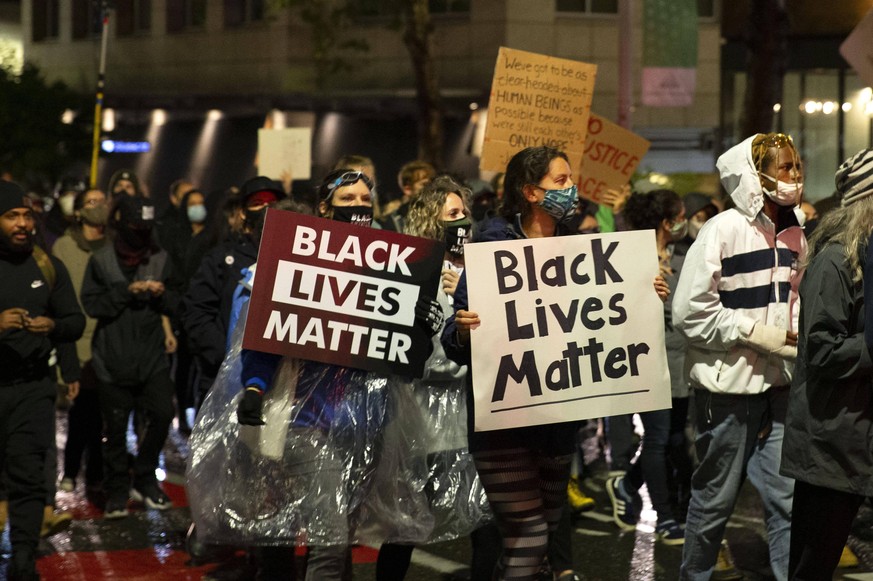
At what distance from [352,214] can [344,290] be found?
1.16ft

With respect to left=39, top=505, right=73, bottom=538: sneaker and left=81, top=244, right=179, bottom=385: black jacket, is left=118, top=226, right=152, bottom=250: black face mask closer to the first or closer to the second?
left=81, top=244, right=179, bottom=385: black jacket

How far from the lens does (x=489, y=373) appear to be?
5.16 m

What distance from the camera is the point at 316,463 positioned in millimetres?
5375

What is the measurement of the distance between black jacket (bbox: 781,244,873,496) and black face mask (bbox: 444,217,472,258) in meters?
1.69

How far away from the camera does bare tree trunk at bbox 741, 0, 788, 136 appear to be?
19688 millimetres

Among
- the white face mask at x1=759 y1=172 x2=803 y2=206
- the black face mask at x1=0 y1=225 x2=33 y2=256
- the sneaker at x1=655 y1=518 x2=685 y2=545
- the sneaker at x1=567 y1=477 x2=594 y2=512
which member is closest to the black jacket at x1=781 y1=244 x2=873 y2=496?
the white face mask at x1=759 y1=172 x2=803 y2=206

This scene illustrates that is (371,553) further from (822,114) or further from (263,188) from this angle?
(822,114)

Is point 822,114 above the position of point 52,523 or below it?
above

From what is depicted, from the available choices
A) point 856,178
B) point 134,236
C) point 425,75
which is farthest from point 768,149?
point 425,75

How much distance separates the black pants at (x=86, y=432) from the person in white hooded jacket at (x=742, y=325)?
4.69 metres

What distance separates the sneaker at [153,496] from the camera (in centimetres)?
864

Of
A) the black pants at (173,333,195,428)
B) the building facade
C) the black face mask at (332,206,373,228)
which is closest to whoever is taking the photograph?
the black face mask at (332,206,373,228)

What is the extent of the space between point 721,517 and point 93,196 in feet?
18.2

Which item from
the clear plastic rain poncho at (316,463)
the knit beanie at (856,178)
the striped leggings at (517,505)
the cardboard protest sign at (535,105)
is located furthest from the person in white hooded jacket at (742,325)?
the cardboard protest sign at (535,105)
